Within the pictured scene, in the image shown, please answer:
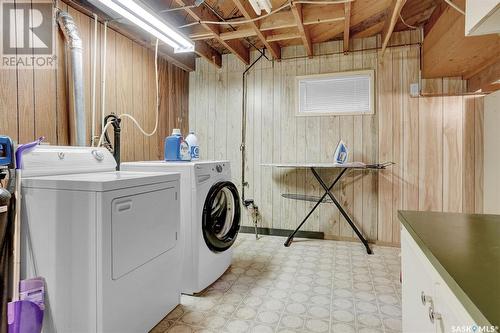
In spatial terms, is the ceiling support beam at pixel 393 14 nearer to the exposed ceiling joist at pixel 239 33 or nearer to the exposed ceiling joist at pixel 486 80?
the exposed ceiling joist at pixel 486 80

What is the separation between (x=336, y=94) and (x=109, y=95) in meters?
2.41

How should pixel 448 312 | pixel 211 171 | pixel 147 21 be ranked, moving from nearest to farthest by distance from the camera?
pixel 448 312 → pixel 147 21 → pixel 211 171

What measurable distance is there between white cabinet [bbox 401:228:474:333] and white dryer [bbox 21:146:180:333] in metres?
1.23

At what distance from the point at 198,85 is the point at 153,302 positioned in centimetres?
291

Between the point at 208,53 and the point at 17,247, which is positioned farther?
the point at 208,53

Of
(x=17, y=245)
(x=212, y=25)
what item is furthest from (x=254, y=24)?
(x=17, y=245)

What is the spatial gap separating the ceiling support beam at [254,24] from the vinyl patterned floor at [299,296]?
2203 mm

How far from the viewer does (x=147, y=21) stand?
1.96 metres

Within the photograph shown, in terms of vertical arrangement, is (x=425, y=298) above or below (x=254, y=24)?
below

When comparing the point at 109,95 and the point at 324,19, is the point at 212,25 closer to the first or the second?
the point at 324,19

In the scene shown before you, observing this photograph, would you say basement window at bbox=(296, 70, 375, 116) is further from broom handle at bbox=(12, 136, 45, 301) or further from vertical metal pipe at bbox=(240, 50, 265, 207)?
broom handle at bbox=(12, 136, 45, 301)

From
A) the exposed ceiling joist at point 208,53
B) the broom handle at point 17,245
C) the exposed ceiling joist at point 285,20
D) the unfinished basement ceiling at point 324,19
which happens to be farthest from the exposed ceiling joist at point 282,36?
the broom handle at point 17,245

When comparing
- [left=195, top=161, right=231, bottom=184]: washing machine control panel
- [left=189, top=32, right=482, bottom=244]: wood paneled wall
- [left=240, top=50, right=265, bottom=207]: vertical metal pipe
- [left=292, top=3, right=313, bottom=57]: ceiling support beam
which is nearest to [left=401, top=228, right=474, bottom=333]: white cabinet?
[left=195, top=161, right=231, bottom=184]: washing machine control panel

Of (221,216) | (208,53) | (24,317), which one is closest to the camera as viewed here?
(24,317)
